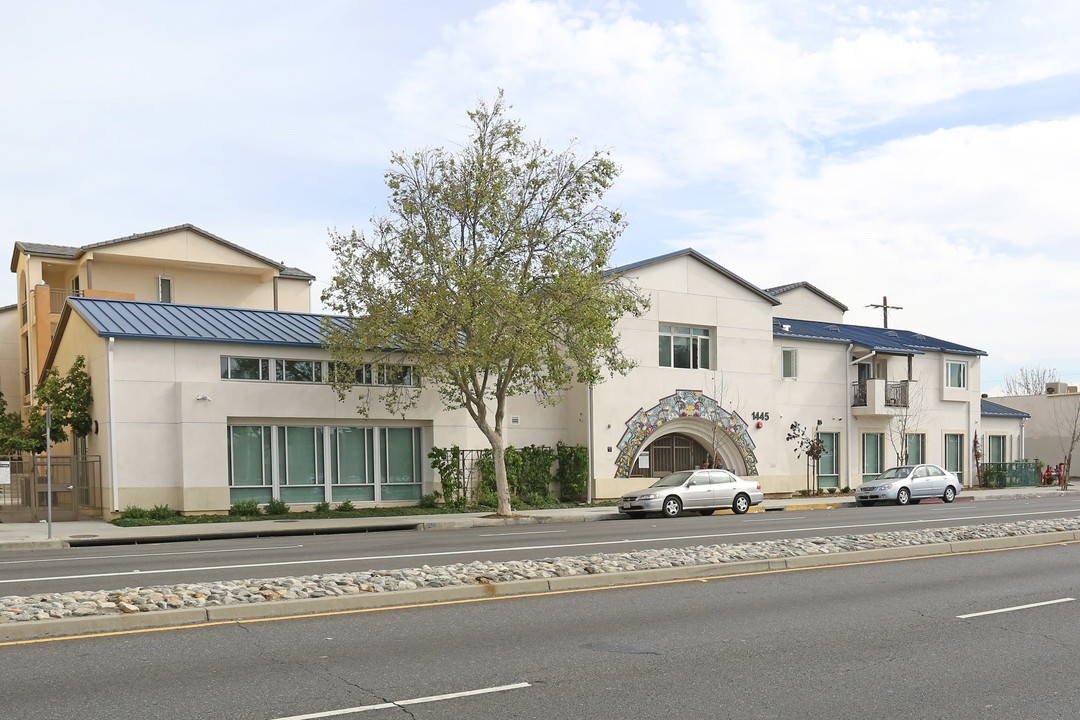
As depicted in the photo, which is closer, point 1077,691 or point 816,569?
point 1077,691

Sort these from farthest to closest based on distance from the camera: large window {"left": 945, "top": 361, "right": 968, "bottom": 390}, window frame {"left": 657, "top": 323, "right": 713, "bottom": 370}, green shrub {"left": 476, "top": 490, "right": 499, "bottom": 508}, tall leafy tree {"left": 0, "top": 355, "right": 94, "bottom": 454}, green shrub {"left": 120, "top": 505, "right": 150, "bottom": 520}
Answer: large window {"left": 945, "top": 361, "right": 968, "bottom": 390}, window frame {"left": 657, "top": 323, "right": 713, "bottom": 370}, green shrub {"left": 476, "top": 490, "right": 499, "bottom": 508}, tall leafy tree {"left": 0, "top": 355, "right": 94, "bottom": 454}, green shrub {"left": 120, "top": 505, "right": 150, "bottom": 520}

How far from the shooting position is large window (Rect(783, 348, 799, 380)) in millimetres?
40531

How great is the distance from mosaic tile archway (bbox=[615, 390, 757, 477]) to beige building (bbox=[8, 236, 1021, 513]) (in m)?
0.07

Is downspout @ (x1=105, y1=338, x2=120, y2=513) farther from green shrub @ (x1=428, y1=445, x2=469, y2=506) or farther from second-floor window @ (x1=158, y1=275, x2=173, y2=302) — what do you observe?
second-floor window @ (x1=158, y1=275, x2=173, y2=302)

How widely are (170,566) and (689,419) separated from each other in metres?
24.4

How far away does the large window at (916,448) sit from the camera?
4404cm

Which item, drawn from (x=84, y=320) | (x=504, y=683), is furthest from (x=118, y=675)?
(x=84, y=320)

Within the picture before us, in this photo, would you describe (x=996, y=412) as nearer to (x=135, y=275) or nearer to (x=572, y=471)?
(x=572, y=471)

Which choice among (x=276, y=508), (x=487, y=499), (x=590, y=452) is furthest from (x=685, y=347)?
(x=276, y=508)

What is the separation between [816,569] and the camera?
45.9 feet

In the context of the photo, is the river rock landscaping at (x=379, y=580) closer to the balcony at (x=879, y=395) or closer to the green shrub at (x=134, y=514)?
the green shrub at (x=134, y=514)

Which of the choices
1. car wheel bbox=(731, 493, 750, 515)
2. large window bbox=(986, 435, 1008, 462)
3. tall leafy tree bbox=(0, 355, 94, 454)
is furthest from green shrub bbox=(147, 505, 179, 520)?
large window bbox=(986, 435, 1008, 462)

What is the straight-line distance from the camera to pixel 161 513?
25734 millimetres

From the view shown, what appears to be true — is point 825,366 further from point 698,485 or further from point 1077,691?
point 1077,691
